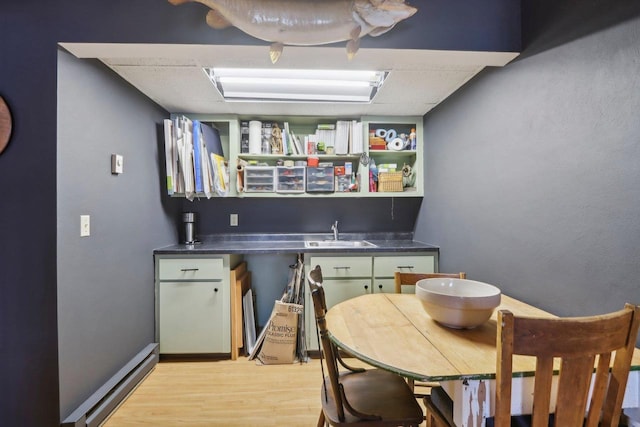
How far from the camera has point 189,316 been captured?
2283 millimetres

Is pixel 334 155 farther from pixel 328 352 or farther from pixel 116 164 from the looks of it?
pixel 328 352

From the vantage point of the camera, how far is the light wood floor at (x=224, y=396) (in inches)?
65.9

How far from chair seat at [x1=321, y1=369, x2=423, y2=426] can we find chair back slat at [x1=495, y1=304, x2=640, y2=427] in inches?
17.1

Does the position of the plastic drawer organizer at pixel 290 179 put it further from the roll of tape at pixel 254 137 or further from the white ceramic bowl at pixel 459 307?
the white ceramic bowl at pixel 459 307

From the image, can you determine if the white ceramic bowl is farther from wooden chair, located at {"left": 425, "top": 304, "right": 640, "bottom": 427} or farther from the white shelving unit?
the white shelving unit

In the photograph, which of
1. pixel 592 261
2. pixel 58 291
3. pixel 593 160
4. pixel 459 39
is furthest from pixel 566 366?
pixel 58 291

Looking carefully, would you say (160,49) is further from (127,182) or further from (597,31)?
(597,31)

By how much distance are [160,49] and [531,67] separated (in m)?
1.98

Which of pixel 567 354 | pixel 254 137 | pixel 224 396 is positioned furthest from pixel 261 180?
pixel 567 354

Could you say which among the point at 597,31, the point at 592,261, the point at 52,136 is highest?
the point at 597,31

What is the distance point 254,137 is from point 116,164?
1146mm

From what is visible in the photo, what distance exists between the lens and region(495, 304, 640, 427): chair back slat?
0.71 m

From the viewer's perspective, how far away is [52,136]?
4.72 feet

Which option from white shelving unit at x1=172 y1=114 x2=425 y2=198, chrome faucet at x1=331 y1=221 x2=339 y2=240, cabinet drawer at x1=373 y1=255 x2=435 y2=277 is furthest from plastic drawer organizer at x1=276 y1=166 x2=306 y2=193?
cabinet drawer at x1=373 y1=255 x2=435 y2=277
